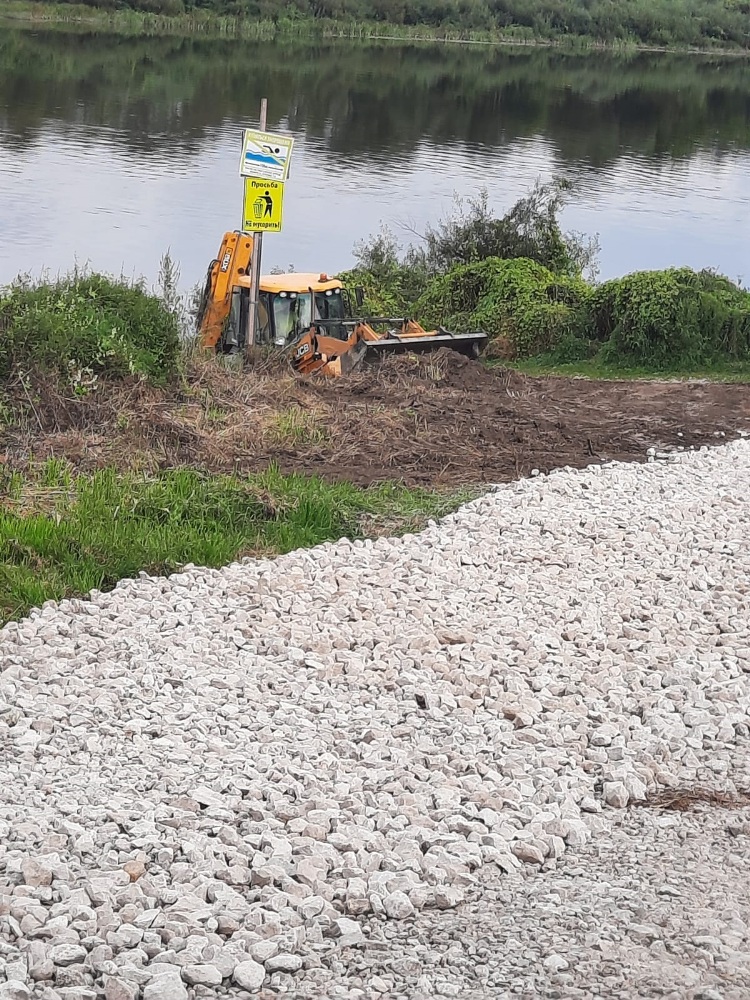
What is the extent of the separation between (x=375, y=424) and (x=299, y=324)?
4779 millimetres

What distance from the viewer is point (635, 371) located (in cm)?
1903

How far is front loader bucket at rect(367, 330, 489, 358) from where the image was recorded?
15102mm

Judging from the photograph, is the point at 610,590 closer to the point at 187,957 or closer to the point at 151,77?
the point at 187,957

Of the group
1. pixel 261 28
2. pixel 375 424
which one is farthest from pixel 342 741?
pixel 261 28

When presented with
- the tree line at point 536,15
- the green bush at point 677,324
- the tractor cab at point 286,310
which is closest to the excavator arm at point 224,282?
the tractor cab at point 286,310

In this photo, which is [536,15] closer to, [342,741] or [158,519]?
[158,519]

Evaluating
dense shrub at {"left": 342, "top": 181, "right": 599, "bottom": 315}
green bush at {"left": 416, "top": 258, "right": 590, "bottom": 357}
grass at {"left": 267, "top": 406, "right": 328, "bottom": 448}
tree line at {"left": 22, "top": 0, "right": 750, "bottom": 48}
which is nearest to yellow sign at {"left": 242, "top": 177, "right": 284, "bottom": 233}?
grass at {"left": 267, "top": 406, "right": 328, "bottom": 448}

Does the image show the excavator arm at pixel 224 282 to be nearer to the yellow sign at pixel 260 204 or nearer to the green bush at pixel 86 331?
the yellow sign at pixel 260 204

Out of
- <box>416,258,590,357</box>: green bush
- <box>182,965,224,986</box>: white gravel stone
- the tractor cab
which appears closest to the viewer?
<box>182,965,224,986</box>: white gravel stone

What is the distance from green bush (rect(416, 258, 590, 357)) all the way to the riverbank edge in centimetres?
5078

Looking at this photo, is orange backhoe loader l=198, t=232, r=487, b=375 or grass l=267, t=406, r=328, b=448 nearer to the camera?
grass l=267, t=406, r=328, b=448

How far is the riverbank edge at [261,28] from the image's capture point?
67.8m

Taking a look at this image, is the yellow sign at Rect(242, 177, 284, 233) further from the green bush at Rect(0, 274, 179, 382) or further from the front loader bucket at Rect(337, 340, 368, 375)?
the front loader bucket at Rect(337, 340, 368, 375)

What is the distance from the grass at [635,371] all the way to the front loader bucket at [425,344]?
2525 millimetres
